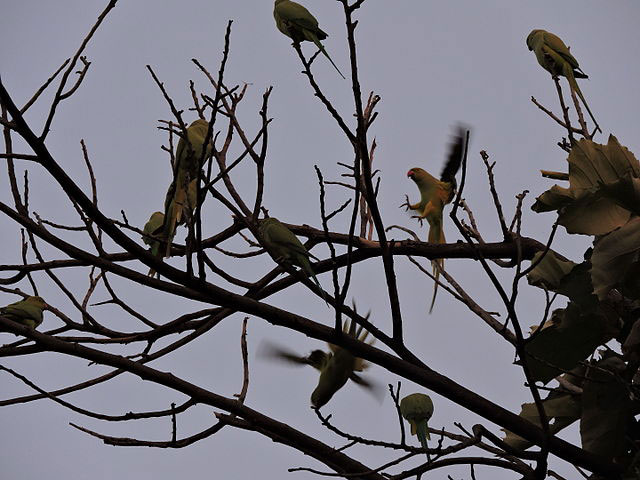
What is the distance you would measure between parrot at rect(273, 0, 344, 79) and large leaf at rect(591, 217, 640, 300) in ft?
4.78

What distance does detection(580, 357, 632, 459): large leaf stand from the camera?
2451 millimetres

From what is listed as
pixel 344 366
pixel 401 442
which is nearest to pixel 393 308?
pixel 401 442

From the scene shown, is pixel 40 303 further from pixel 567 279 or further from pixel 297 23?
pixel 567 279

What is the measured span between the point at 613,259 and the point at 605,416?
1.65ft

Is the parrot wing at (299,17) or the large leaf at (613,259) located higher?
the parrot wing at (299,17)

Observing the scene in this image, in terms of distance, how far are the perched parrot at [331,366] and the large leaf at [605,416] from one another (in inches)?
26.3

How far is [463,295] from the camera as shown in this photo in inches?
109

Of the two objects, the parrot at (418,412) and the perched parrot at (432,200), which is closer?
the parrot at (418,412)

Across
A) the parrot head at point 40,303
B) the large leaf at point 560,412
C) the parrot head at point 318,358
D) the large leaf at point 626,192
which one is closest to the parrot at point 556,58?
the large leaf at point 626,192

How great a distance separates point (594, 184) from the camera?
8.46ft

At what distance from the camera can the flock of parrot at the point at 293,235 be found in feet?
8.23

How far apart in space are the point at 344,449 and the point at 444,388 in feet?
1.04

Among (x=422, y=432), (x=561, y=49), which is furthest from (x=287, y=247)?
(x=561, y=49)

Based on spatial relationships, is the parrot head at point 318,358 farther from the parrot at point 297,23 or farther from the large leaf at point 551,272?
the parrot at point 297,23
